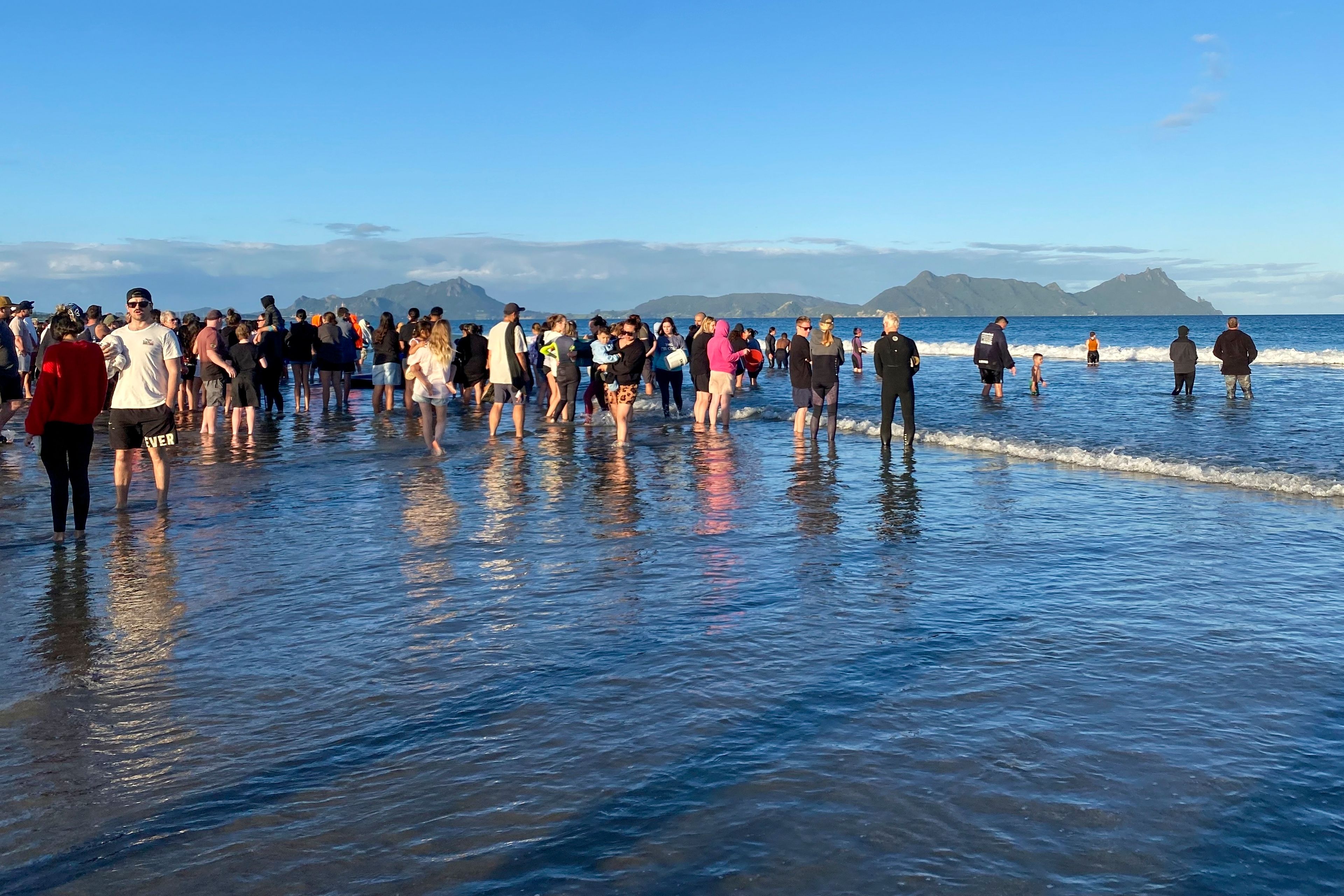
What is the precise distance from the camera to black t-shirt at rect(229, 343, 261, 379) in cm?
1791

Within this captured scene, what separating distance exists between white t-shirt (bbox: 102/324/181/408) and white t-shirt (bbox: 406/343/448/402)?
508 cm

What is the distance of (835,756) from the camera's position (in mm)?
4488

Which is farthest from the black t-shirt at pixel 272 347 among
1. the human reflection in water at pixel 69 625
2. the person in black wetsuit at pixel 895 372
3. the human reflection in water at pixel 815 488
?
the human reflection in water at pixel 69 625

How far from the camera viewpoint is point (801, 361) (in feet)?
55.6

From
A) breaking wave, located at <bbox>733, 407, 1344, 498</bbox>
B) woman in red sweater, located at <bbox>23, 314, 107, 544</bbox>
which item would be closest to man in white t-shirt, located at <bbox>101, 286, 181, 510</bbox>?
woman in red sweater, located at <bbox>23, 314, 107, 544</bbox>

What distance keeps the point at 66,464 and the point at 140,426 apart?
918 mm

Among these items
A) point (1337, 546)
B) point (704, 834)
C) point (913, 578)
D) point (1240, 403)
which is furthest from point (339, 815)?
point (1240, 403)

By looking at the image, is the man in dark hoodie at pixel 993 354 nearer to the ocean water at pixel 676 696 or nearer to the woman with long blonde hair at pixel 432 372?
the ocean water at pixel 676 696

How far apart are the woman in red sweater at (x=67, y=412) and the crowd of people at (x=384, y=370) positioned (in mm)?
13

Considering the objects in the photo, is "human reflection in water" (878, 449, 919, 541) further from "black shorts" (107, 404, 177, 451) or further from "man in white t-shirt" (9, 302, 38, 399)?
"man in white t-shirt" (9, 302, 38, 399)

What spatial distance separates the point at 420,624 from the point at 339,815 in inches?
105

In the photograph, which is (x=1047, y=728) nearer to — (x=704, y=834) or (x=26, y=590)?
(x=704, y=834)

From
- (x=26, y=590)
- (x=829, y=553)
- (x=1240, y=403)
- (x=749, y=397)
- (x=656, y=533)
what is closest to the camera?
(x=26, y=590)

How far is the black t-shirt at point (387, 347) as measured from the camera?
21.7 m
